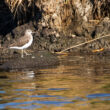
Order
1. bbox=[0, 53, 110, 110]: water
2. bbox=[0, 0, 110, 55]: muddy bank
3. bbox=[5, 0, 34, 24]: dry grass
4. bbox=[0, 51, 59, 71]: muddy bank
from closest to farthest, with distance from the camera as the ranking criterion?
bbox=[0, 53, 110, 110]: water < bbox=[0, 51, 59, 71]: muddy bank < bbox=[0, 0, 110, 55]: muddy bank < bbox=[5, 0, 34, 24]: dry grass

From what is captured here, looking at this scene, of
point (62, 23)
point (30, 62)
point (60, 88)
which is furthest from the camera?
point (62, 23)

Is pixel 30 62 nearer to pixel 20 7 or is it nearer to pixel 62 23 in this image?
pixel 62 23

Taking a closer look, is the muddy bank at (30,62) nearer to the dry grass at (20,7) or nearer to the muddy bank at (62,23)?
the muddy bank at (62,23)

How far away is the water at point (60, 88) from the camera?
24.4 ft

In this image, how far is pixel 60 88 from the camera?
9125 millimetres

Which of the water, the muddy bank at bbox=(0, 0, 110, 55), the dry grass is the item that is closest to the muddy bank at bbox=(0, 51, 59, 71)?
the water

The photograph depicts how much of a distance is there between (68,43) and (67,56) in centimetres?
193

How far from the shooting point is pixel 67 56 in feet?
51.6

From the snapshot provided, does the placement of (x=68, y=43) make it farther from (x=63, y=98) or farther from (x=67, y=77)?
(x=63, y=98)

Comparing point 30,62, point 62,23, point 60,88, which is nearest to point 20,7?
point 62,23

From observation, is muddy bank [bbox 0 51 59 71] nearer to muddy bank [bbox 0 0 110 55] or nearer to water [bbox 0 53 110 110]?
water [bbox 0 53 110 110]

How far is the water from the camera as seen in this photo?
7.45 metres

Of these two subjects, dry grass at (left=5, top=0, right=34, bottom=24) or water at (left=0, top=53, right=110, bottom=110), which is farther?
dry grass at (left=5, top=0, right=34, bottom=24)

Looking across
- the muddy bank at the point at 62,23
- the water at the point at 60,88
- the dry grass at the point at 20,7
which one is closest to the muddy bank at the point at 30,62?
the water at the point at 60,88
